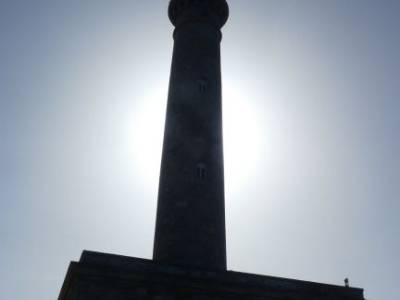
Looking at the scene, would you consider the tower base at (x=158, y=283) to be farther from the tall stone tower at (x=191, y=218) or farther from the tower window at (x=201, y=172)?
the tower window at (x=201, y=172)

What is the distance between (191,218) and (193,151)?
2993 millimetres

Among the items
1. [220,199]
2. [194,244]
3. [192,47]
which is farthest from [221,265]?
[192,47]

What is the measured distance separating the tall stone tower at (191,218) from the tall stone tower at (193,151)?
37mm

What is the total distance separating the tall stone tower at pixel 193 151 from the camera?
1742 cm

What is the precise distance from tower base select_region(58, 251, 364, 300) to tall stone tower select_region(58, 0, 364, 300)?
28 millimetres

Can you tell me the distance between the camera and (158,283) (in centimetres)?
1427

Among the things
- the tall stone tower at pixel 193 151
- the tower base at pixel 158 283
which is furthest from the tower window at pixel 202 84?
the tower base at pixel 158 283

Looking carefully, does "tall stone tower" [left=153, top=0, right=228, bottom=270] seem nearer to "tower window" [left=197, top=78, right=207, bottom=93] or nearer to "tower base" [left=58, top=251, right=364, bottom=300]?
"tower window" [left=197, top=78, right=207, bottom=93]

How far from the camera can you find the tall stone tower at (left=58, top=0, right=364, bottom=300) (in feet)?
46.4

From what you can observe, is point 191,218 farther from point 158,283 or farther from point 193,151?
point 158,283

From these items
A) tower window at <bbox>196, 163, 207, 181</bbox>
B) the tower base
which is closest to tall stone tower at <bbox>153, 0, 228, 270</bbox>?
tower window at <bbox>196, 163, 207, 181</bbox>

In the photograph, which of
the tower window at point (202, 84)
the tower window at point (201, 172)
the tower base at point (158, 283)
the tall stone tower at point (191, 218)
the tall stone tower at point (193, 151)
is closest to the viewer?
the tower base at point (158, 283)

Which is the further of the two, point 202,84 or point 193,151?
point 202,84

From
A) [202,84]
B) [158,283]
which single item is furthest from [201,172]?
[158,283]
